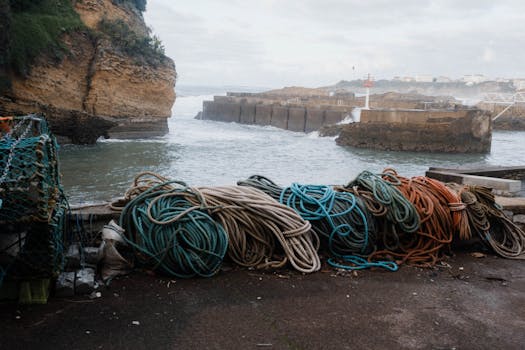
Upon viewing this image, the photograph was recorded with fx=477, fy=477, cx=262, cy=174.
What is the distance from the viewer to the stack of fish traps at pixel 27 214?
279 centimetres

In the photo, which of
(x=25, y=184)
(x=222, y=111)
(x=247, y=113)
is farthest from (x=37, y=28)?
(x=222, y=111)

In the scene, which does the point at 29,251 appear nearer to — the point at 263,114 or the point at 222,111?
the point at 263,114

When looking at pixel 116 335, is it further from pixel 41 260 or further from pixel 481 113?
pixel 481 113

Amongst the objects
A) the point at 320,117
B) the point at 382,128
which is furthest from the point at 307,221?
the point at 320,117

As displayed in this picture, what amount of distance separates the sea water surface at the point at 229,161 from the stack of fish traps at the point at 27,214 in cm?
848

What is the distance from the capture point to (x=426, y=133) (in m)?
28.5

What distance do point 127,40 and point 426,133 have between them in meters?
17.9

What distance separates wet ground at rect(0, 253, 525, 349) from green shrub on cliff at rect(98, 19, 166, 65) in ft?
79.0

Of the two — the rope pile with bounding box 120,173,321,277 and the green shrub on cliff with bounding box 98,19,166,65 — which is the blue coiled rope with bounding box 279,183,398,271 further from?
the green shrub on cliff with bounding box 98,19,166,65

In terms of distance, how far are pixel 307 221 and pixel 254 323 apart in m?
1.29

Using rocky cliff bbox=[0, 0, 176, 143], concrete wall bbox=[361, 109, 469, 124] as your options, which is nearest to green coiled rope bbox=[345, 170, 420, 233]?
rocky cliff bbox=[0, 0, 176, 143]

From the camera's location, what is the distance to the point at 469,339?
289 centimetres

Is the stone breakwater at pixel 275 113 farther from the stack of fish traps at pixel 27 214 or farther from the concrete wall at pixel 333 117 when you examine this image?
the stack of fish traps at pixel 27 214

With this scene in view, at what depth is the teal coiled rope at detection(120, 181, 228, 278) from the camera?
11.7 ft
